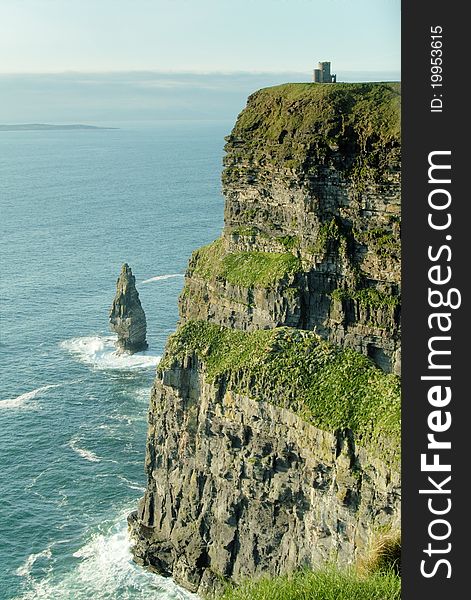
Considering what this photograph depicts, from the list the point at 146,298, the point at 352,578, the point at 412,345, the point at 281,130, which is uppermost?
the point at 281,130

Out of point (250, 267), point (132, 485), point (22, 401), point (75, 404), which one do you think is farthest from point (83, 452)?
point (250, 267)

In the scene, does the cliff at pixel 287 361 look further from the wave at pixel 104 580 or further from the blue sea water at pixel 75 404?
the blue sea water at pixel 75 404

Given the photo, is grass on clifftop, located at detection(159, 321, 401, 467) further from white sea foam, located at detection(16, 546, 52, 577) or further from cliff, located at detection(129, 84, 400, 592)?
white sea foam, located at detection(16, 546, 52, 577)

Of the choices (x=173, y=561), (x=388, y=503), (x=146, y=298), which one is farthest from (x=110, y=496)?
(x=146, y=298)

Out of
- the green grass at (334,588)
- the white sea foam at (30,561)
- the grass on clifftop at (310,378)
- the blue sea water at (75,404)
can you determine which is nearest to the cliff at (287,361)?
the grass on clifftop at (310,378)

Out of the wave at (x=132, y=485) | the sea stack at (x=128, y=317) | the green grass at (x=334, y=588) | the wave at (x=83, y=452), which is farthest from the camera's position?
the sea stack at (x=128, y=317)

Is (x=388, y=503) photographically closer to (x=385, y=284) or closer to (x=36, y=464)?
(x=385, y=284)
